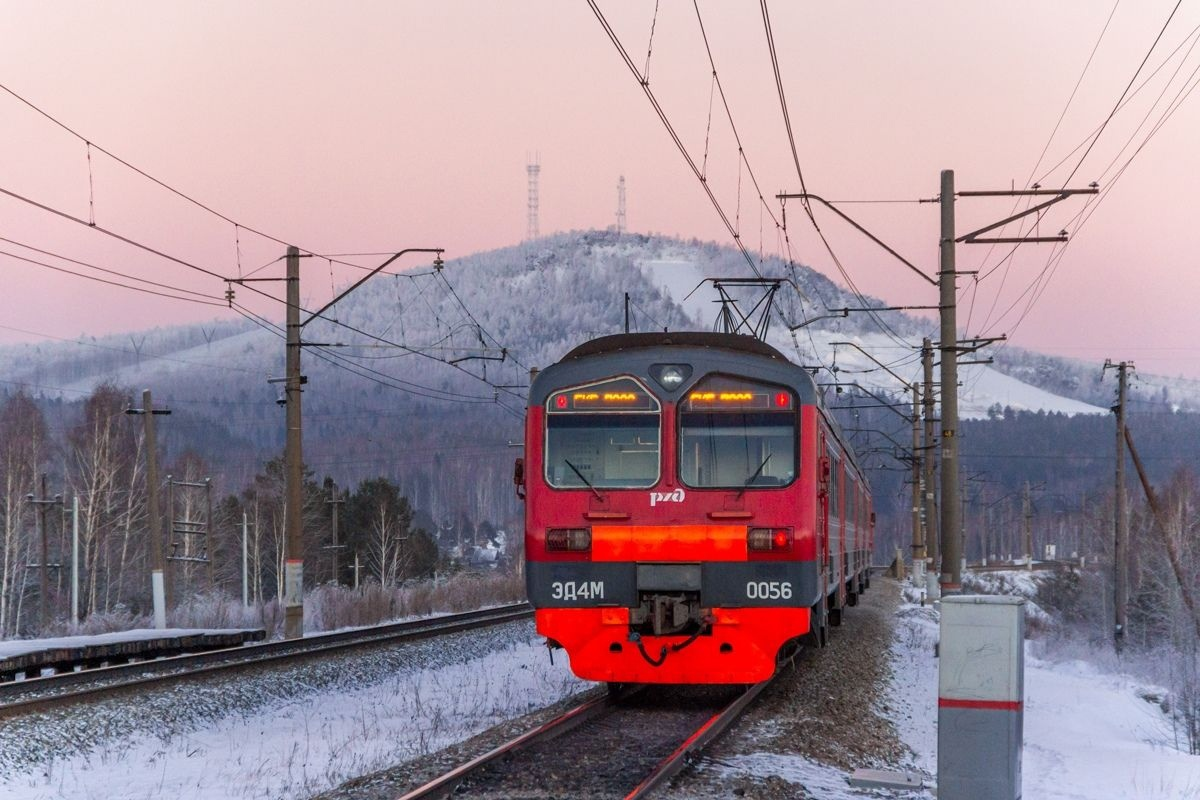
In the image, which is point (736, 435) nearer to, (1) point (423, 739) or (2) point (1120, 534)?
(1) point (423, 739)

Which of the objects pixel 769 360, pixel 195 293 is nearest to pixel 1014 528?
pixel 195 293

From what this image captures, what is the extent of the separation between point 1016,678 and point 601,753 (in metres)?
3.43

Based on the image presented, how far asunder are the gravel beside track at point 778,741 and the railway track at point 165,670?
461 cm

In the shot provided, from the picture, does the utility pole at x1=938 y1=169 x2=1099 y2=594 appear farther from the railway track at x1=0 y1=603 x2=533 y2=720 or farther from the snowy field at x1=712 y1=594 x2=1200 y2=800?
the railway track at x1=0 y1=603 x2=533 y2=720

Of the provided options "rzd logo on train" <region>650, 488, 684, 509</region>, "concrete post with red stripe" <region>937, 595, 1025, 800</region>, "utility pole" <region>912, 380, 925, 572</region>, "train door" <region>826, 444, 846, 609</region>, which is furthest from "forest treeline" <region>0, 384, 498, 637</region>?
"concrete post with red stripe" <region>937, 595, 1025, 800</region>

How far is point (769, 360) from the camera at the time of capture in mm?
12500

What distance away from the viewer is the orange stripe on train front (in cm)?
1204

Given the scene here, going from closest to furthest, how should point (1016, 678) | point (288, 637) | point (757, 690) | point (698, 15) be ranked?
point (1016, 678) → point (698, 15) → point (757, 690) → point (288, 637)

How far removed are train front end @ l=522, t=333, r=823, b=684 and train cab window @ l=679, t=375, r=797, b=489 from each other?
0.01 m

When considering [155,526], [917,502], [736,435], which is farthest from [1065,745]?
[917,502]

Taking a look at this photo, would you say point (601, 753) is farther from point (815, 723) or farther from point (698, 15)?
point (698, 15)

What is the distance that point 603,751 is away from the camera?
10.4m

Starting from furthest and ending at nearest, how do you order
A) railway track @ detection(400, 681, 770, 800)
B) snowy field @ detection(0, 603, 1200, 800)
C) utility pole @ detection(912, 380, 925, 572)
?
utility pole @ detection(912, 380, 925, 572)
snowy field @ detection(0, 603, 1200, 800)
railway track @ detection(400, 681, 770, 800)

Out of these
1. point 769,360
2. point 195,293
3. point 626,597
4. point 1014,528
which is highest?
point 195,293
